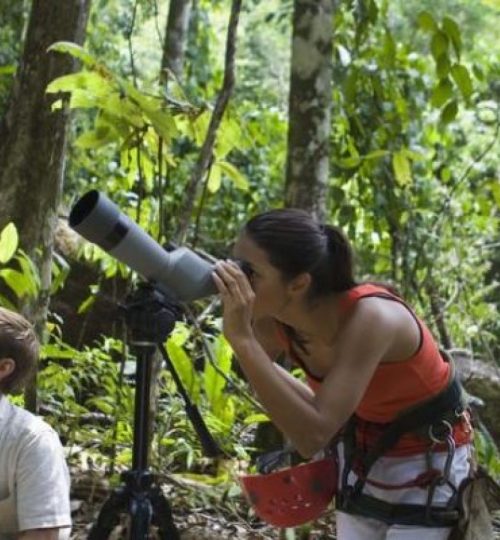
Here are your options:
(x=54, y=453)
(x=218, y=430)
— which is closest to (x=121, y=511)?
(x=54, y=453)

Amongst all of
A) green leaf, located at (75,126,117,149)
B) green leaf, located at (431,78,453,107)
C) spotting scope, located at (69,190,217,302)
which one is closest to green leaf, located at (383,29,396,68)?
green leaf, located at (431,78,453,107)

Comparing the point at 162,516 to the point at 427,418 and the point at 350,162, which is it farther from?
the point at 350,162

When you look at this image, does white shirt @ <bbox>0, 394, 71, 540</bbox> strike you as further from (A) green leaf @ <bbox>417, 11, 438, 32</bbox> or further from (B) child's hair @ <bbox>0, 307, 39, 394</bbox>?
(A) green leaf @ <bbox>417, 11, 438, 32</bbox>

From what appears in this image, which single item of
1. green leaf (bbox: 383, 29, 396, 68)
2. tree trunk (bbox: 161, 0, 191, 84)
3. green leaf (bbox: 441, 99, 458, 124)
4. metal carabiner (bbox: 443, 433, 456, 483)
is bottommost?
metal carabiner (bbox: 443, 433, 456, 483)

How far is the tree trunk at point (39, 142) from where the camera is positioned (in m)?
3.29

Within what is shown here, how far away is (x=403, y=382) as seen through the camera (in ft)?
6.73

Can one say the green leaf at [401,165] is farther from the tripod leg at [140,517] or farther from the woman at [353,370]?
the tripod leg at [140,517]

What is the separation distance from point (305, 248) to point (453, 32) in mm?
1803

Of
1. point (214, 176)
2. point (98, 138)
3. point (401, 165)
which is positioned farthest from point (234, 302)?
point (401, 165)

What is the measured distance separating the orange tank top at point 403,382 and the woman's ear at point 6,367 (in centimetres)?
66

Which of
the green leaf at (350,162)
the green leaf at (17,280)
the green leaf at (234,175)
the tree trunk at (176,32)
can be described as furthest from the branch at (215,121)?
the tree trunk at (176,32)

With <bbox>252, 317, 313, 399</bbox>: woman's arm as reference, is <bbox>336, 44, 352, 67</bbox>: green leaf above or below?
above

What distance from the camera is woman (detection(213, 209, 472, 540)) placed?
1.88m

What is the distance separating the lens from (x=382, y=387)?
206 centimetres
